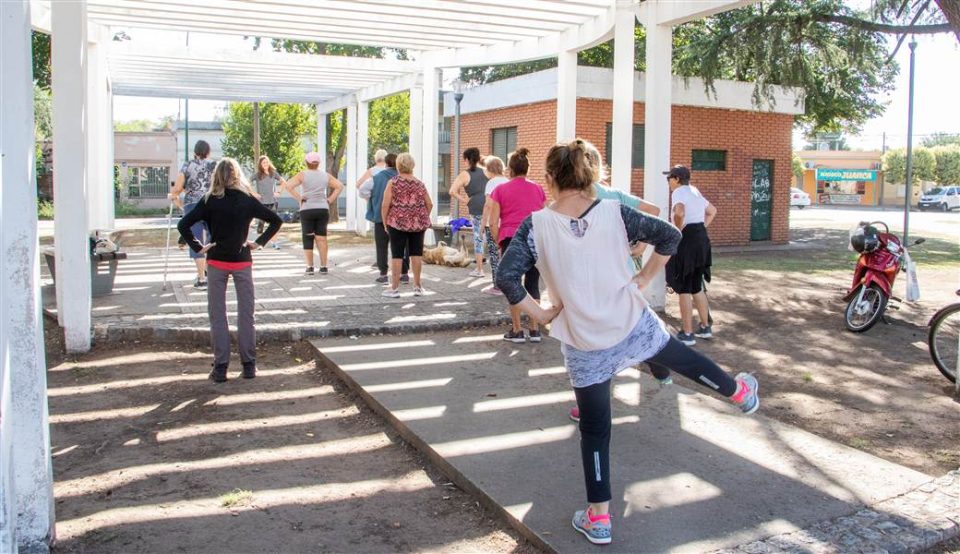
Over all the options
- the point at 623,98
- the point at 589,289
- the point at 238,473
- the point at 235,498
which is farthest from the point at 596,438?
the point at 623,98

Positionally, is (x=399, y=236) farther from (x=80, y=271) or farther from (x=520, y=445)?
(x=520, y=445)

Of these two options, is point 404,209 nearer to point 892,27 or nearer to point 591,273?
point 591,273

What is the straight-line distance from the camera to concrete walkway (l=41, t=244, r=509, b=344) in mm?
7977

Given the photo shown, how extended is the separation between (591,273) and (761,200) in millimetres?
17739

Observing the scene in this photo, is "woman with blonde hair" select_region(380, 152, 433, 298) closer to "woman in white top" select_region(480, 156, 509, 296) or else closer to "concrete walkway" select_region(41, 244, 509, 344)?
"concrete walkway" select_region(41, 244, 509, 344)

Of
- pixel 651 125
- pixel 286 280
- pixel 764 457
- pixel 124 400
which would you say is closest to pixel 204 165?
pixel 286 280

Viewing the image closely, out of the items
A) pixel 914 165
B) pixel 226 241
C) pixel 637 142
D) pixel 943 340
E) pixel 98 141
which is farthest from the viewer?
pixel 914 165

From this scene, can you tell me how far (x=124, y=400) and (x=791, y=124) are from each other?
1794 cm

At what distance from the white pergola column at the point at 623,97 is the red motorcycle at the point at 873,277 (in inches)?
109

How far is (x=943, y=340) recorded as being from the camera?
6.51 meters

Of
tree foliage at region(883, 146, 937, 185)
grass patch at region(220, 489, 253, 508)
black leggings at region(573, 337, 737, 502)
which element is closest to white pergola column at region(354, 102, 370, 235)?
grass patch at region(220, 489, 253, 508)

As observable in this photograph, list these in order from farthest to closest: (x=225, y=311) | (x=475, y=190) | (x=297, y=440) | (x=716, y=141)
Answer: (x=716, y=141) < (x=475, y=190) < (x=225, y=311) < (x=297, y=440)

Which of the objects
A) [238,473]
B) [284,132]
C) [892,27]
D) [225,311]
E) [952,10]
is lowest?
[238,473]

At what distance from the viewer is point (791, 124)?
66.1 ft
